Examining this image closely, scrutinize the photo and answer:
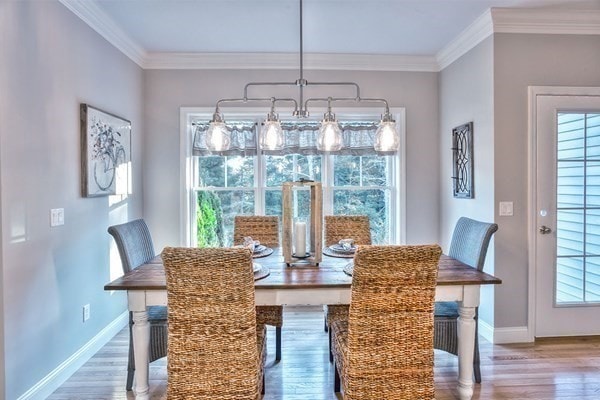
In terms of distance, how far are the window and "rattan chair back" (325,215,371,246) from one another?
0.71 m

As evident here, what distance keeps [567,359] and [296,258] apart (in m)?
2.18

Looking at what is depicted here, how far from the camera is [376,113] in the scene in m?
3.80

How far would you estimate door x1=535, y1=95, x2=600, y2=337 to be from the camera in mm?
2842

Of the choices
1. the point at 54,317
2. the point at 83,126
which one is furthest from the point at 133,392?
the point at 83,126

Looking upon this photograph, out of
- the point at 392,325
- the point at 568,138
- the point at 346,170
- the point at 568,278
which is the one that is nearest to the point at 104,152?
the point at 346,170

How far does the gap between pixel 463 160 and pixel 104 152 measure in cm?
316

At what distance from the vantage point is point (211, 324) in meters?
1.61

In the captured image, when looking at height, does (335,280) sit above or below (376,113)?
below

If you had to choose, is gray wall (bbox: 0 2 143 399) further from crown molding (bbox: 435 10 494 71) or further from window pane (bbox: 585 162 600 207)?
window pane (bbox: 585 162 600 207)

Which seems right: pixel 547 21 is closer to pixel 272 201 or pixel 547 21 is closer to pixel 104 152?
pixel 272 201

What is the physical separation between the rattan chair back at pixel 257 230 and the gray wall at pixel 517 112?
1.85 meters

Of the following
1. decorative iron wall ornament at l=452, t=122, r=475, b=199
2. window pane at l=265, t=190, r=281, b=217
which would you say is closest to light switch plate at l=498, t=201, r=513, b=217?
decorative iron wall ornament at l=452, t=122, r=475, b=199

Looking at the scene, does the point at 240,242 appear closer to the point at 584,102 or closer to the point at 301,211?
the point at 301,211

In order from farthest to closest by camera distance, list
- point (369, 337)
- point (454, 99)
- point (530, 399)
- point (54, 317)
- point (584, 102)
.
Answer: point (454, 99), point (584, 102), point (54, 317), point (530, 399), point (369, 337)
